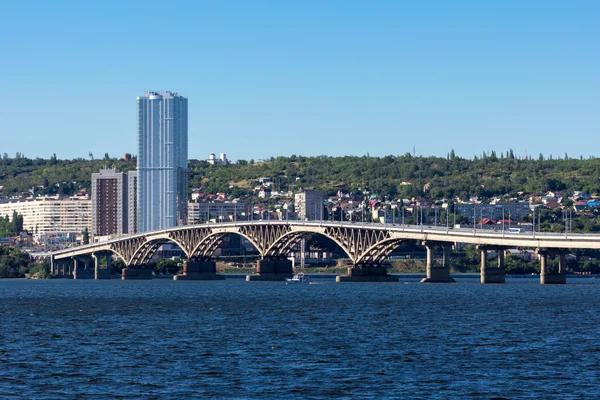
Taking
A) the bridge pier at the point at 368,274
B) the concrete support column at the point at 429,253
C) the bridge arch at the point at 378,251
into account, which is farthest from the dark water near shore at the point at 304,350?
the bridge pier at the point at 368,274

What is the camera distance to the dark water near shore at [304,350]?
184 ft

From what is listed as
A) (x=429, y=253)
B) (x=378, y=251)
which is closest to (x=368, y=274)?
(x=378, y=251)

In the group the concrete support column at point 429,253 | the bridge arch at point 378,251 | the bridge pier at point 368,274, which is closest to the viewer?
the concrete support column at point 429,253

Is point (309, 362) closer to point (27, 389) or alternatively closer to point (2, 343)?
point (27, 389)

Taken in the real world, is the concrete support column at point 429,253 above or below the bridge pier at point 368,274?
above

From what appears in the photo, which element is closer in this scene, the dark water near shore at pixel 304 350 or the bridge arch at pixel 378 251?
the dark water near shore at pixel 304 350

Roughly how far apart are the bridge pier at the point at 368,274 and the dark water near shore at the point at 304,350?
2845 inches

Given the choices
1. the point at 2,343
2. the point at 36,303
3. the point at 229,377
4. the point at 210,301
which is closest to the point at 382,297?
the point at 210,301

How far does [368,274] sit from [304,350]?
12317 centimetres

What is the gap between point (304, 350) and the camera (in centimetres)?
7125

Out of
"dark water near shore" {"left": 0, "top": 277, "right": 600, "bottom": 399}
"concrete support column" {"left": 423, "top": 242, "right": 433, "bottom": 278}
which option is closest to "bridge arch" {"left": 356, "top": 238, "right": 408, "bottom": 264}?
"concrete support column" {"left": 423, "top": 242, "right": 433, "bottom": 278}

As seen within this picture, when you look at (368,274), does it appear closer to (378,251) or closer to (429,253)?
(378,251)

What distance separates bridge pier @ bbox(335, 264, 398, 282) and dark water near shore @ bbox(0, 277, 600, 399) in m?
72.3

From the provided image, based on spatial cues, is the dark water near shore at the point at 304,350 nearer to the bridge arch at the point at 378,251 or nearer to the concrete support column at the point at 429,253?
the concrete support column at the point at 429,253
